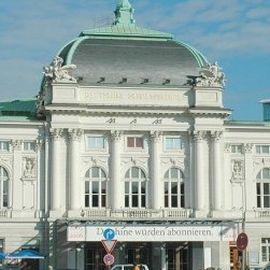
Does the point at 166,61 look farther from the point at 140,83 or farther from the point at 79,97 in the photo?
the point at 79,97

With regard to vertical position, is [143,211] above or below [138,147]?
below

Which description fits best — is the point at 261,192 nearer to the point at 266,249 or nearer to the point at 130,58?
the point at 266,249

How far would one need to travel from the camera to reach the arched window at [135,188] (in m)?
67.6

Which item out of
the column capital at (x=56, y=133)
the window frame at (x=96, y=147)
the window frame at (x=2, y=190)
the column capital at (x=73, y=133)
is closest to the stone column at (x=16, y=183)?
the window frame at (x=2, y=190)

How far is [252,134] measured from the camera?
230ft

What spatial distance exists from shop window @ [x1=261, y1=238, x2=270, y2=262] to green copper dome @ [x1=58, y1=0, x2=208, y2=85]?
1413cm

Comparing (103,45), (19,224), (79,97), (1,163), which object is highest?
(103,45)

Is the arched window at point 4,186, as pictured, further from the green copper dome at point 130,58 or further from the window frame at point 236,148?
the window frame at point 236,148

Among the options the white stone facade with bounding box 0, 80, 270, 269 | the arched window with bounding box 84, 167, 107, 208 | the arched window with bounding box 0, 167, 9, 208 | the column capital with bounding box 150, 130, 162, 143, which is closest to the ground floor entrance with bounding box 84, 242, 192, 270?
the white stone facade with bounding box 0, 80, 270, 269

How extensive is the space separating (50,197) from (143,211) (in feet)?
23.4

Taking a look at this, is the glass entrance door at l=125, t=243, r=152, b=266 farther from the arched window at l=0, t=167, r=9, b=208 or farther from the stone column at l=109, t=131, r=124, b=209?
the arched window at l=0, t=167, r=9, b=208

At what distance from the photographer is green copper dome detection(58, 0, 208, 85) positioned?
223ft

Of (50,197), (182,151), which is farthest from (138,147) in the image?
(50,197)

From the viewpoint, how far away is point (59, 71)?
66.6 meters
